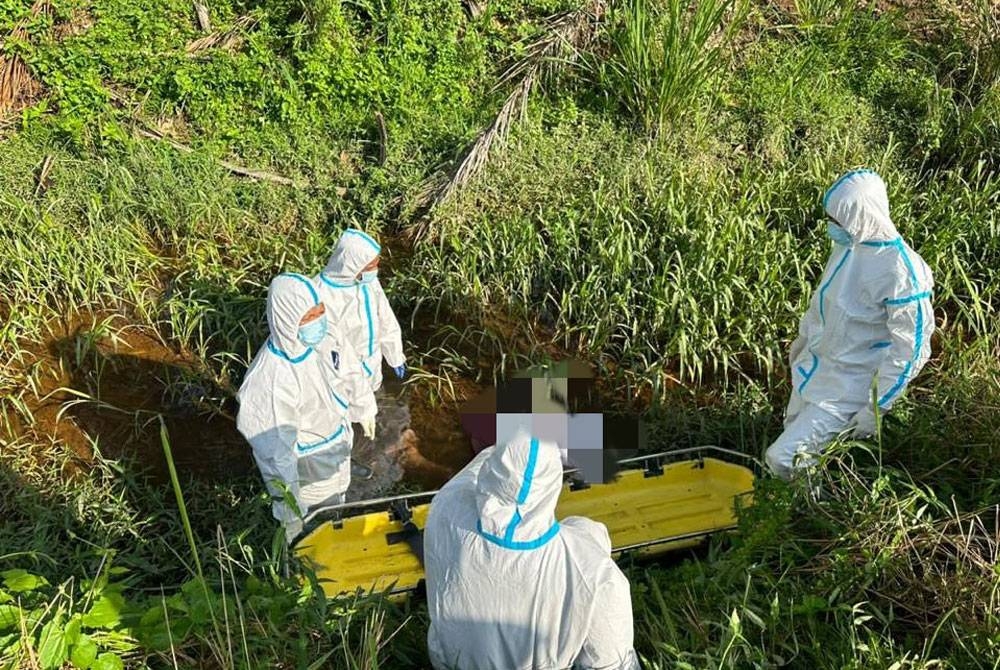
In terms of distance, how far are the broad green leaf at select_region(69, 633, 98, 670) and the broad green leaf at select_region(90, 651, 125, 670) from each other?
0.01 metres

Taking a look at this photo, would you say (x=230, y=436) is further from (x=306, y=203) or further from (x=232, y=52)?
(x=232, y=52)

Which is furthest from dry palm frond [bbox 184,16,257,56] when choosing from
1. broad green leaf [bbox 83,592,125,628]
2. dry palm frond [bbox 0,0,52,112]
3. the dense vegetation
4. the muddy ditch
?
broad green leaf [bbox 83,592,125,628]

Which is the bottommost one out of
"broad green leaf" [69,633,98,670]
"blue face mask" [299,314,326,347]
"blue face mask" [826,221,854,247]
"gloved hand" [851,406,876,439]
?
"gloved hand" [851,406,876,439]

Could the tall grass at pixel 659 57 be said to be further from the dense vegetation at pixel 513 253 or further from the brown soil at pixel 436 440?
the brown soil at pixel 436 440

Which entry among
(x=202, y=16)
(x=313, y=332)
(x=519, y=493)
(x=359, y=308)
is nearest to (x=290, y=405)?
(x=313, y=332)

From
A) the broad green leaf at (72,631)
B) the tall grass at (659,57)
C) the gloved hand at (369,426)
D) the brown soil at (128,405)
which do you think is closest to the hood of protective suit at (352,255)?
the gloved hand at (369,426)

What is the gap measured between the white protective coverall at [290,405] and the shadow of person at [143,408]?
890 millimetres

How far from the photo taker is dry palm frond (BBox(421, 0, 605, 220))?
5883 millimetres

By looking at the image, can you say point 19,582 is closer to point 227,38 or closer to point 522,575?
point 522,575

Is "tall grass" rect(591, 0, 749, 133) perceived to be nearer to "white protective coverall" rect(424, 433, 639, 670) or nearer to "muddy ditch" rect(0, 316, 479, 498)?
"muddy ditch" rect(0, 316, 479, 498)

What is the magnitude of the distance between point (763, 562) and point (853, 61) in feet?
18.5

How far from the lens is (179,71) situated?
254 inches

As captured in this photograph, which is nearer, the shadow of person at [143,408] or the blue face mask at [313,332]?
the blue face mask at [313,332]

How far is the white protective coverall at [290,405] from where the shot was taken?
326 centimetres
